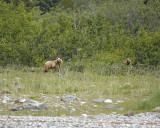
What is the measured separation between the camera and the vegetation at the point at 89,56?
14336mm

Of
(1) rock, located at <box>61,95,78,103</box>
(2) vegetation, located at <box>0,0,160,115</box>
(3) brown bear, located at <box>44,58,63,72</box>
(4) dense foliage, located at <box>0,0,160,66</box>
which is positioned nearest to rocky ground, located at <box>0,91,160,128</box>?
(1) rock, located at <box>61,95,78,103</box>

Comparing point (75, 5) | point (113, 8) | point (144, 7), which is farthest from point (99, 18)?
point (75, 5)

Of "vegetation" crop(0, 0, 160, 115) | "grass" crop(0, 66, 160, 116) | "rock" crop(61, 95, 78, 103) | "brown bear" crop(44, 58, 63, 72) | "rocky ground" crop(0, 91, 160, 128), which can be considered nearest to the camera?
"rocky ground" crop(0, 91, 160, 128)

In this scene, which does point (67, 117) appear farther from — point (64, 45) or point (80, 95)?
point (64, 45)

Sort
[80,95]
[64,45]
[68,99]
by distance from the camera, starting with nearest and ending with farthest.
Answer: [68,99]
[80,95]
[64,45]

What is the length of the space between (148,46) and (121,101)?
15.1 metres

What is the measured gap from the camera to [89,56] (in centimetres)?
2612

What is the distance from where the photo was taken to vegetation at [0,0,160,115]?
14.3m

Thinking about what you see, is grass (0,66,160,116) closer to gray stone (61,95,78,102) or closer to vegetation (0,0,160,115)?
vegetation (0,0,160,115)

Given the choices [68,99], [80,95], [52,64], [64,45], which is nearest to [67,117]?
[68,99]

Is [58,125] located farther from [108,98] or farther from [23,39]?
[23,39]

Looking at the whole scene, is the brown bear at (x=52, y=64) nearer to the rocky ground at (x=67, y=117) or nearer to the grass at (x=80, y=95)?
the grass at (x=80, y=95)

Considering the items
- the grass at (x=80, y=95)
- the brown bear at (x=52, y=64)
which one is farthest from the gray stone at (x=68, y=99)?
the brown bear at (x=52, y=64)

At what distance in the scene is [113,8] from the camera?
4066cm
